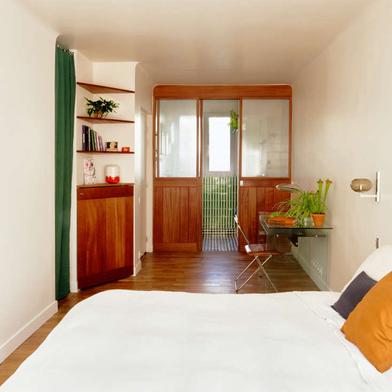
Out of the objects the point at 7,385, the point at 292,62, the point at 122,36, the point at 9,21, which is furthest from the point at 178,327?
the point at 292,62

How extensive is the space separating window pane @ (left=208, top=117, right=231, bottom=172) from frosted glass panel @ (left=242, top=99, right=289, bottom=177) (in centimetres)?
133

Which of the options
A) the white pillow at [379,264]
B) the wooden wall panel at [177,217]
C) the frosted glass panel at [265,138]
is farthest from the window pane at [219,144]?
the white pillow at [379,264]

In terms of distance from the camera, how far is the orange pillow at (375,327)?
1646 mm

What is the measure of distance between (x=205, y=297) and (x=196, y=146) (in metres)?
4.56

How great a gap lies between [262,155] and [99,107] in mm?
2922

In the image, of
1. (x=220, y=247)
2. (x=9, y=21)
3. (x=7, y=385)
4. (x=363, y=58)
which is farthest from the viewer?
(x=220, y=247)

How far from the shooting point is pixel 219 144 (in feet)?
26.5

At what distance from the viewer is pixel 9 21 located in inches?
119

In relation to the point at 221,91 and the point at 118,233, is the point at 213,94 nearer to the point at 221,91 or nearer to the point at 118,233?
the point at 221,91

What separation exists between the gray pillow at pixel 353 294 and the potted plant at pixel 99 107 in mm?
3471

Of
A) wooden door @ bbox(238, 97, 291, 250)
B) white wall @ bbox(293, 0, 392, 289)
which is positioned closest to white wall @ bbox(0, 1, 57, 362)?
white wall @ bbox(293, 0, 392, 289)

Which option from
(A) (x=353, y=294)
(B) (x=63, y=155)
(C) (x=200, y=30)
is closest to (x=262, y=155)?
(C) (x=200, y=30)

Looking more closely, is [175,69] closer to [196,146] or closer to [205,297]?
[196,146]

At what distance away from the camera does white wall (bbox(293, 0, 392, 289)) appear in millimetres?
2945
